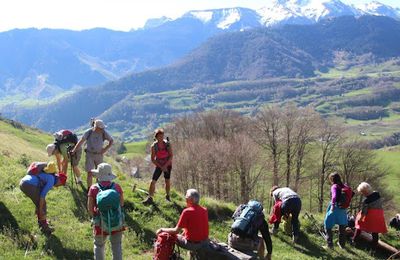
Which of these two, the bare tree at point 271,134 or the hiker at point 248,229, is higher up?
the hiker at point 248,229

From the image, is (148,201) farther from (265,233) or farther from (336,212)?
(336,212)

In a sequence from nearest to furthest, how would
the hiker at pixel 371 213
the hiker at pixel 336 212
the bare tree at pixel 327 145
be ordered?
the hiker at pixel 336 212 < the hiker at pixel 371 213 < the bare tree at pixel 327 145

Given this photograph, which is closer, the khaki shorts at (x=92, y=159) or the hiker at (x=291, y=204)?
the hiker at (x=291, y=204)

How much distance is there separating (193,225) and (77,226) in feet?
15.1

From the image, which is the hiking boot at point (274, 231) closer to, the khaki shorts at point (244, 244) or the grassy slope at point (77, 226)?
the grassy slope at point (77, 226)

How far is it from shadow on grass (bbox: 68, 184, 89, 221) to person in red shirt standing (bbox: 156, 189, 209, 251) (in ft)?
15.7

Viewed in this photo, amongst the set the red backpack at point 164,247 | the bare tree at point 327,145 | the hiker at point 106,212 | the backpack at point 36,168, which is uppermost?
the backpack at point 36,168

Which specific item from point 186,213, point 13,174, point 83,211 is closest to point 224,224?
point 83,211

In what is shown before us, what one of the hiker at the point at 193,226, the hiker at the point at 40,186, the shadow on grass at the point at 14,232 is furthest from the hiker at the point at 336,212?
the shadow on grass at the point at 14,232

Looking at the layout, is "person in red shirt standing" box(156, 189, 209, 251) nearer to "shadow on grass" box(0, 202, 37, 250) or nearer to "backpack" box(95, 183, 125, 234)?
"backpack" box(95, 183, 125, 234)

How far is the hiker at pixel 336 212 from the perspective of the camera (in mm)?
15531

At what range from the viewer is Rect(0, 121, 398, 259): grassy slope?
39.3 ft

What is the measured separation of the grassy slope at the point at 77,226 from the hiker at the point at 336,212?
0.53m

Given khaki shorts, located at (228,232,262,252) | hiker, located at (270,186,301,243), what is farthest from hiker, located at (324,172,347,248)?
khaki shorts, located at (228,232,262,252)
